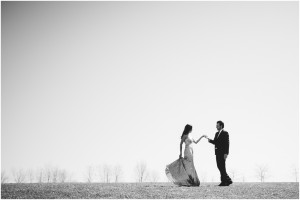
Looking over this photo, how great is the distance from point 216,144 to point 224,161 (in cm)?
Result: 86

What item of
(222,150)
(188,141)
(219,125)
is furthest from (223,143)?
(188,141)

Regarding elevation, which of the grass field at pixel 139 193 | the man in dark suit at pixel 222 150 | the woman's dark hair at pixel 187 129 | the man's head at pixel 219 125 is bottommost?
the grass field at pixel 139 193

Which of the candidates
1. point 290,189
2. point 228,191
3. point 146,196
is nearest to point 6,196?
point 146,196

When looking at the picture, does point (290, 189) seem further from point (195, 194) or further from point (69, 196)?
point (69, 196)

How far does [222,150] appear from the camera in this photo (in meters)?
14.4

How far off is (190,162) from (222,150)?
179cm

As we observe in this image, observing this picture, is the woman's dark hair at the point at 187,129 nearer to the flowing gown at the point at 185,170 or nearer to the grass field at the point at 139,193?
the flowing gown at the point at 185,170

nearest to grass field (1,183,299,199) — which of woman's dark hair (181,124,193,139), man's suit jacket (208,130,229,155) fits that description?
man's suit jacket (208,130,229,155)

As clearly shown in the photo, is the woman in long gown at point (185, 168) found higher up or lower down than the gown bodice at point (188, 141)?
lower down

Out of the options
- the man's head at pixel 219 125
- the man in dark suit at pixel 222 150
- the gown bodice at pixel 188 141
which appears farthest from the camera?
the gown bodice at pixel 188 141

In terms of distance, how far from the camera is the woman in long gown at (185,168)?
14.7 m

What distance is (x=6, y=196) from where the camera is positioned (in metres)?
11.0

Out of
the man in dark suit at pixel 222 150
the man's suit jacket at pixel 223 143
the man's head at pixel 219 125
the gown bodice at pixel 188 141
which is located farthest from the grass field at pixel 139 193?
the gown bodice at pixel 188 141

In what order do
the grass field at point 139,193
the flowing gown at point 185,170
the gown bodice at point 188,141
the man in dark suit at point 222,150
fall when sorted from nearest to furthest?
the grass field at point 139,193, the man in dark suit at point 222,150, the flowing gown at point 185,170, the gown bodice at point 188,141
